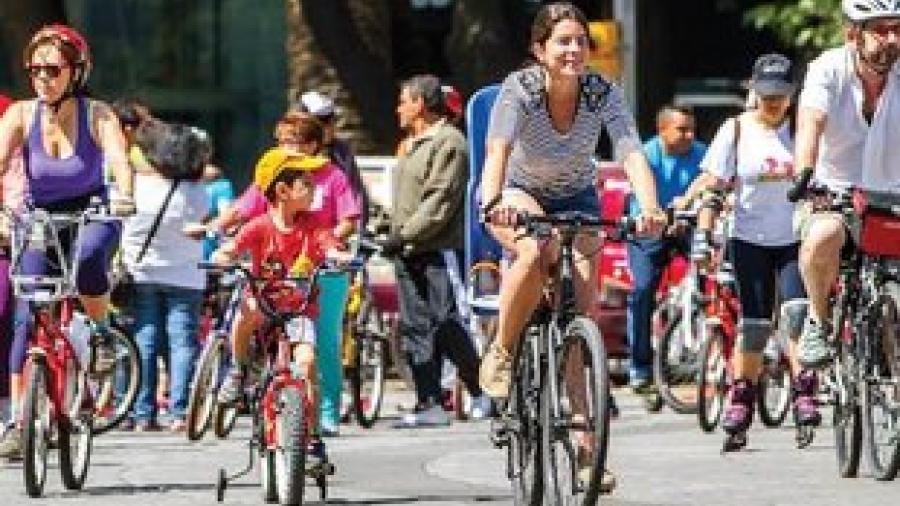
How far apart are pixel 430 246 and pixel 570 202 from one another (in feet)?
20.8

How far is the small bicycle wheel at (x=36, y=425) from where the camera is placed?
1309 centimetres

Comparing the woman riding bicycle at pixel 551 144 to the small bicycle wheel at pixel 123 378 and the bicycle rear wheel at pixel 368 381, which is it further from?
the bicycle rear wheel at pixel 368 381

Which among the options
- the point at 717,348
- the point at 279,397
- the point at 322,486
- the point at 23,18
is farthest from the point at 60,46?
the point at 23,18

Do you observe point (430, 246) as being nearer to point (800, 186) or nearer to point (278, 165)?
point (278, 165)

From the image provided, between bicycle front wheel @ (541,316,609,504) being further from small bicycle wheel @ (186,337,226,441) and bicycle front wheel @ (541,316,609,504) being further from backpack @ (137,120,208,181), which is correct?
backpack @ (137,120,208,181)

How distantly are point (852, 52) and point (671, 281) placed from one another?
297 inches

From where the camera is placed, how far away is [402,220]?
18547 mm

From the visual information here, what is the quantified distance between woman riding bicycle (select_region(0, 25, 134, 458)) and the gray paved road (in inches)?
36.8

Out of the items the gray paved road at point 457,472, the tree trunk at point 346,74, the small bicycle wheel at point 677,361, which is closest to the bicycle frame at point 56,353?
the gray paved road at point 457,472

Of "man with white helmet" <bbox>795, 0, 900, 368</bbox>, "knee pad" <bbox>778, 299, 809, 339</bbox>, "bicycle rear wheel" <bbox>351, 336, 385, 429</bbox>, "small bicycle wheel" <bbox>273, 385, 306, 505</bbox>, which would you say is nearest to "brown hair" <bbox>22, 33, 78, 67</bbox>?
"small bicycle wheel" <bbox>273, 385, 306, 505</bbox>

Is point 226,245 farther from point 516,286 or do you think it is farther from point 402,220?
point 402,220

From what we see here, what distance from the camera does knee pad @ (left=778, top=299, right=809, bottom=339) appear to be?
15078mm

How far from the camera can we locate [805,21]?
26.4 meters

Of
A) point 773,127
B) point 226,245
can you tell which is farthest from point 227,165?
point 226,245
